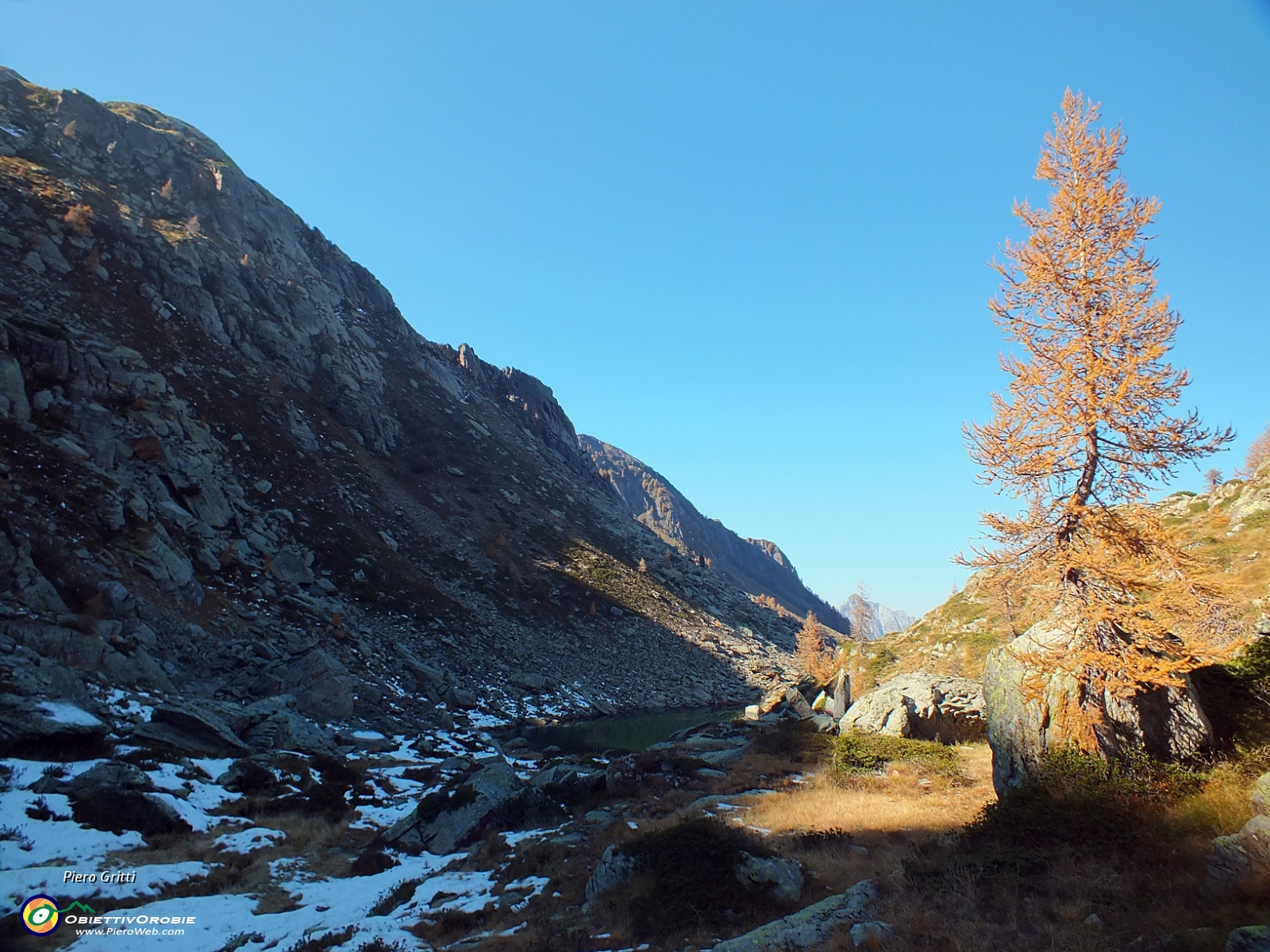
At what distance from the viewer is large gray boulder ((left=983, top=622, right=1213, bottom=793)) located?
11445 mm

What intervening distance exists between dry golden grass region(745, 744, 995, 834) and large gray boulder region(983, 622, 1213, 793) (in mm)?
2365

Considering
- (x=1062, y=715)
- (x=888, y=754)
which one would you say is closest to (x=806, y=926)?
(x=1062, y=715)

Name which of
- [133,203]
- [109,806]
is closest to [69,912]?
[109,806]

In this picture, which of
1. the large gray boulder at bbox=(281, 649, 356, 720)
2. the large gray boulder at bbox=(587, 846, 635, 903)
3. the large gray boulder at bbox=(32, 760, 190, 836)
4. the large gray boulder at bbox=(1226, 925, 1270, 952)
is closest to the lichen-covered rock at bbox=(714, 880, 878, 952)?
the large gray boulder at bbox=(587, 846, 635, 903)

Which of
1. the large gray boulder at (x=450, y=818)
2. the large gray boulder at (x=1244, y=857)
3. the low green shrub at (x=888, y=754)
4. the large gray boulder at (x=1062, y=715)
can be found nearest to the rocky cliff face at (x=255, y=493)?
the large gray boulder at (x=450, y=818)

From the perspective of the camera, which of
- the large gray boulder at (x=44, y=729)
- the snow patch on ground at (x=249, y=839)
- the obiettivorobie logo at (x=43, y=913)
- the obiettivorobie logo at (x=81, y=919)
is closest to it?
the obiettivorobie logo at (x=43, y=913)

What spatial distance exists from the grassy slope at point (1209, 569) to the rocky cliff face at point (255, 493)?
22.0 metres

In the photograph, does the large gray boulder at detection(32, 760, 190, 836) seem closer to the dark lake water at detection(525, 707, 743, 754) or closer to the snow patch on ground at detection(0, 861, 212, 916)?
Result: the snow patch on ground at detection(0, 861, 212, 916)

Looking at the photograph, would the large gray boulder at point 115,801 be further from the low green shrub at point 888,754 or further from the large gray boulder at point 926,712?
the large gray boulder at point 926,712

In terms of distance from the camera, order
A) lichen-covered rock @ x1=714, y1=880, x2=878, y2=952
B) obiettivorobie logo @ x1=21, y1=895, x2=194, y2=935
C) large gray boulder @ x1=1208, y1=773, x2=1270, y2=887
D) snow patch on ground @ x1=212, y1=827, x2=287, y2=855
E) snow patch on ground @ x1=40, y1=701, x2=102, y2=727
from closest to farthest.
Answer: large gray boulder @ x1=1208, y1=773, x2=1270, y2=887 → lichen-covered rock @ x1=714, y1=880, x2=878, y2=952 → obiettivorobie logo @ x1=21, y1=895, x2=194, y2=935 → snow patch on ground @ x1=212, y1=827, x2=287, y2=855 → snow patch on ground @ x1=40, y1=701, x2=102, y2=727

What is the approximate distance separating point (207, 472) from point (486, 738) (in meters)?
27.8

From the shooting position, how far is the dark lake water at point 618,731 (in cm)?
3891

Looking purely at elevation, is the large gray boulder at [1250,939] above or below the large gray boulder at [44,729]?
above

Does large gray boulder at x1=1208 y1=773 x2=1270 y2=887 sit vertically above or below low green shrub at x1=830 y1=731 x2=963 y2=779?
above
